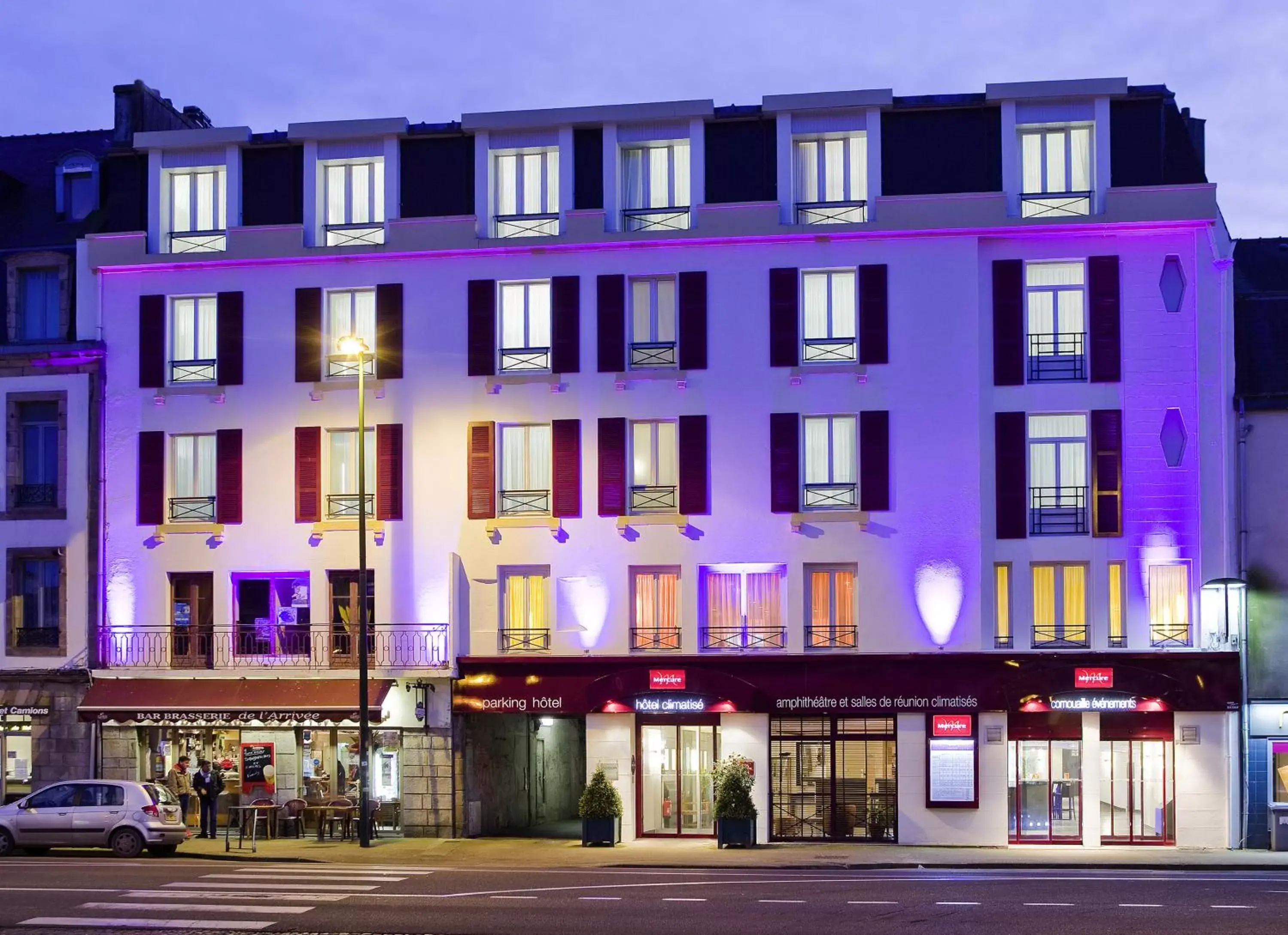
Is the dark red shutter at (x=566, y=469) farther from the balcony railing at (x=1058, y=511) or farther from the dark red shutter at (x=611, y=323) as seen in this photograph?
the balcony railing at (x=1058, y=511)

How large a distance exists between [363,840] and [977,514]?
1376 cm

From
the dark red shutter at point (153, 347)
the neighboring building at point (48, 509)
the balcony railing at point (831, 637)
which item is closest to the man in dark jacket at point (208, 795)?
the neighboring building at point (48, 509)

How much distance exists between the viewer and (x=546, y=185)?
120ft

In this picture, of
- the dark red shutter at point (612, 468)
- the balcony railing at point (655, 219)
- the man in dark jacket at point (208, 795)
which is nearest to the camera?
the man in dark jacket at point (208, 795)

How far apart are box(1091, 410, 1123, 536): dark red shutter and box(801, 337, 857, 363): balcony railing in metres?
5.16

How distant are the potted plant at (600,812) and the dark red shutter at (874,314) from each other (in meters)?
10.1

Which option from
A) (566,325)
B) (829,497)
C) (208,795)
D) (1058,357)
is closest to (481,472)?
Result: (566,325)

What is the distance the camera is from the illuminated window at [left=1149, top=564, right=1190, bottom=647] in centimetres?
3397

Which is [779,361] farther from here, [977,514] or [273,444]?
[273,444]

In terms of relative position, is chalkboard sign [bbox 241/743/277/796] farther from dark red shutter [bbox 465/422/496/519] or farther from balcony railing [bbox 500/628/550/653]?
dark red shutter [bbox 465/422/496/519]

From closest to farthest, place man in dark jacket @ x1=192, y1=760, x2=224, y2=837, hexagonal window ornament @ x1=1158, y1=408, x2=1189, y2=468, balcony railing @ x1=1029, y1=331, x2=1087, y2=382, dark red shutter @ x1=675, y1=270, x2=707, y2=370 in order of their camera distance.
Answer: man in dark jacket @ x1=192, y1=760, x2=224, y2=837 < hexagonal window ornament @ x1=1158, y1=408, x2=1189, y2=468 < balcony railing @ x1=1029, y1=331, x2=1087, y2=382 < dark red shutter @ x1=675, y1=270, x2=707, y2=370

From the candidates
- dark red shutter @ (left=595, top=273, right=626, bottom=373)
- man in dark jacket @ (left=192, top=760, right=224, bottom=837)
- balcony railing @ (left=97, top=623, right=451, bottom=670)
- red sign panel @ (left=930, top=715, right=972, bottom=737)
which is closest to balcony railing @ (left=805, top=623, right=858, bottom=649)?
red sign panel @ (left=930, top=715, right=972, bottom=737)

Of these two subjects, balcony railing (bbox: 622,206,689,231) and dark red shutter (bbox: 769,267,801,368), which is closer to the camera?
dark red shutter (bbox: 769,267,801,368)

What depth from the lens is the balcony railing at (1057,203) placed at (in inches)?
1372
